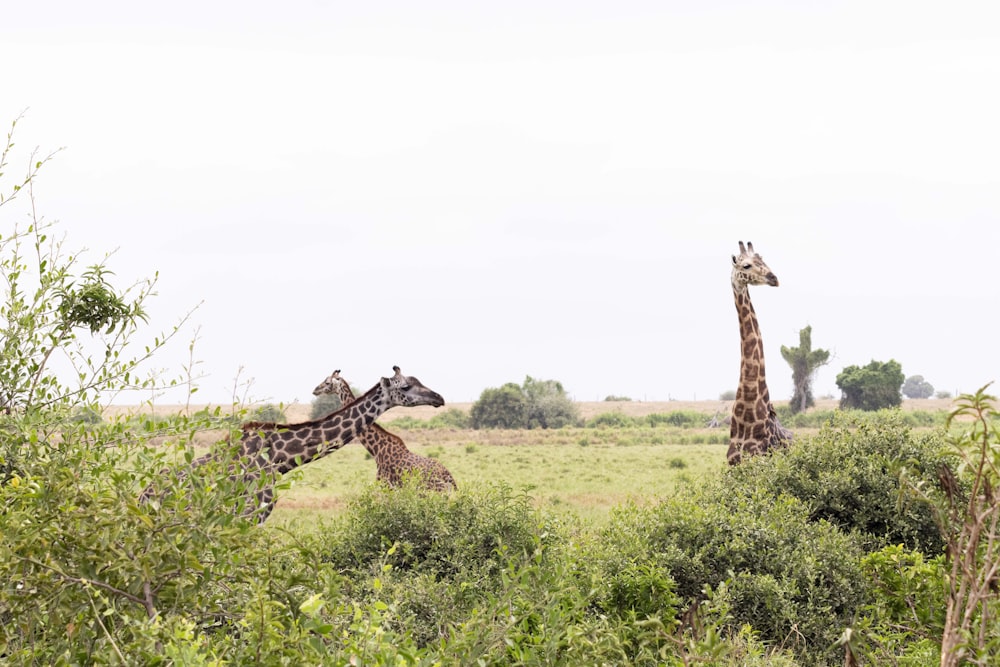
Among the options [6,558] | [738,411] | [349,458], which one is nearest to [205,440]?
[349,458]

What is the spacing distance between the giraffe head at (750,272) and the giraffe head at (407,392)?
182 inches

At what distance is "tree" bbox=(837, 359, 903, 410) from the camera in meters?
67.1

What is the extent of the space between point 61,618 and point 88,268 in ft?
12.2

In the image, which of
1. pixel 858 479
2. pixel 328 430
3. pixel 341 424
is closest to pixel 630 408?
pixel 341 424

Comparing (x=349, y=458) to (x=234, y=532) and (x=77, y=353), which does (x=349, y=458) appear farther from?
(x=234, y=532)

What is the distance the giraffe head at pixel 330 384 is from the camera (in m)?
15.7

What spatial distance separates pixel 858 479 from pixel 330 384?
9.20m

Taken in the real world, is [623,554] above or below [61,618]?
below

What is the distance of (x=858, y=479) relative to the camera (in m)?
9.41

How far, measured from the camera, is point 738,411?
12242 millimetres

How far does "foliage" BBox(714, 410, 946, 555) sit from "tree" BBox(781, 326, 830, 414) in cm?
5943

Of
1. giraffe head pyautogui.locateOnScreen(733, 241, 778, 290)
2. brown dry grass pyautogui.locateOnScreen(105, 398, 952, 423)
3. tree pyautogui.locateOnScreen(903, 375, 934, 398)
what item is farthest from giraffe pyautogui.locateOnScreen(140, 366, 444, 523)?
tree pyautogui.locateOnScreen(903, 375, 934, 398)

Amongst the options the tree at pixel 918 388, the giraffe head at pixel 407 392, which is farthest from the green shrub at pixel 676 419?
the tree at pixel 918 388

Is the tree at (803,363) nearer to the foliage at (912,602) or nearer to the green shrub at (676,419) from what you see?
the green shrub at (676,419)
